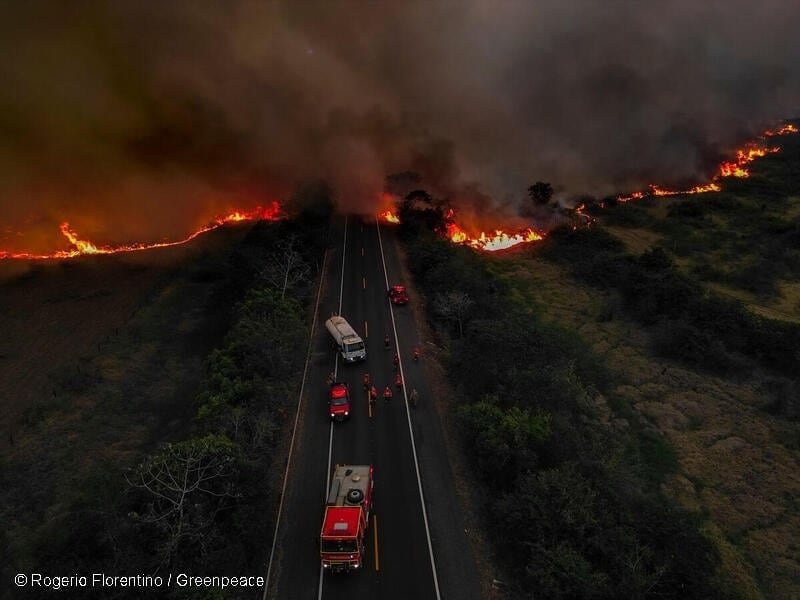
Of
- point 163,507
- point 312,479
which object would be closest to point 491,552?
point 312,479

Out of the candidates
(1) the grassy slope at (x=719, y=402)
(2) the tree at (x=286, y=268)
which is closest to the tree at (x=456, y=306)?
(1) the grassy slope at (x=719, y=402)

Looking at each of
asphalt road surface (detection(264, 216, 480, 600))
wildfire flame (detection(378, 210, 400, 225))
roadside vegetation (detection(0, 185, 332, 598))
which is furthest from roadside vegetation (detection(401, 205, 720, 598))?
wildfire flame (detection(378, 210, 400, 225))

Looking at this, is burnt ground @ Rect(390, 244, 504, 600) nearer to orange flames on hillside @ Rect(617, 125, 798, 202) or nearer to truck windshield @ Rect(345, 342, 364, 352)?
truck windshield @ Rect(345, 342, 364, 352)

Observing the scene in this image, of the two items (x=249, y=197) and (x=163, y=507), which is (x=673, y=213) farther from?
(x=163, y=507)

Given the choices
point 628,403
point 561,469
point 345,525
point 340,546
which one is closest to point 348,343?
point 345,525

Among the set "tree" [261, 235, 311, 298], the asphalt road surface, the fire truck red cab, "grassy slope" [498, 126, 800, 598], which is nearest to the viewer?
the asphalt road surface

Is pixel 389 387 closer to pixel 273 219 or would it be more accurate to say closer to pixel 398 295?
pixel 398 295
